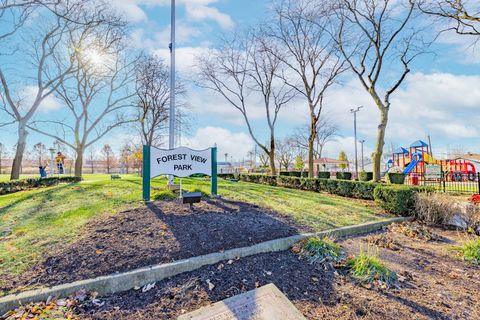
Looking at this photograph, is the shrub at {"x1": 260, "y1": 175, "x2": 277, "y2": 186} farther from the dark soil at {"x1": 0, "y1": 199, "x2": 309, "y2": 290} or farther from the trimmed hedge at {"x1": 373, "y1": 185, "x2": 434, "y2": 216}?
the dark soil at {"x1": 0, "y1": 199, "x2": 309, "y2": 290}

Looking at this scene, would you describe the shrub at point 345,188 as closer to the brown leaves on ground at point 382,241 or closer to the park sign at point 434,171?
the brown leaves on ground at point 382,241

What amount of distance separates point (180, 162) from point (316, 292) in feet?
14.4

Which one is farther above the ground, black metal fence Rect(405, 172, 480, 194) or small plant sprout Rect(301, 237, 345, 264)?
black metal fence Rect(405, 172, 480, 194)

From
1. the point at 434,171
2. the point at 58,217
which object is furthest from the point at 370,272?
the point at 434,171

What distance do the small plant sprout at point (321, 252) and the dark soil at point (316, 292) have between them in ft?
0.47

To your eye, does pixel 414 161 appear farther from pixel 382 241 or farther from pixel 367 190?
pixel 382 241

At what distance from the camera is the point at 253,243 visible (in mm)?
3627

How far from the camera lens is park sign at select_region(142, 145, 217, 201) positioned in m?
5.58

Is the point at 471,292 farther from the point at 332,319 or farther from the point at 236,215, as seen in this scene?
the point at 236,215

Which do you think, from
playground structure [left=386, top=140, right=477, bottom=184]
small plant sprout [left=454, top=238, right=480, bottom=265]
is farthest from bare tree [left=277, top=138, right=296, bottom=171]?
small plant sprout [left=454, top=238, right=480, bottom=265]

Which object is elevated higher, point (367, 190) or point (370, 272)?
point (367, 190)

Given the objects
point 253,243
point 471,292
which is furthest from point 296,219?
point 471,292

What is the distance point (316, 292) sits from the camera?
104 inches

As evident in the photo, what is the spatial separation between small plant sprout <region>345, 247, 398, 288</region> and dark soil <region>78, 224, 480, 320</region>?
0.10 m
